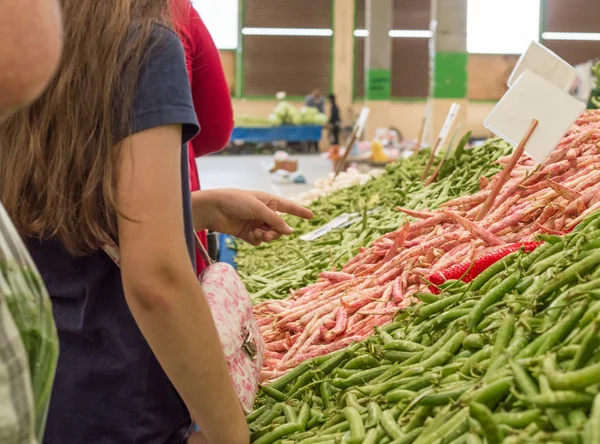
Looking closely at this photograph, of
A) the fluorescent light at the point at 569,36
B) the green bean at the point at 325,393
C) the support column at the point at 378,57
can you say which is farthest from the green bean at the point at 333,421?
the fluorescent light at the point at 569,36

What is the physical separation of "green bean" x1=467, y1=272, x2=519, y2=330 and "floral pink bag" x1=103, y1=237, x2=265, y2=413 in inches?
19.8

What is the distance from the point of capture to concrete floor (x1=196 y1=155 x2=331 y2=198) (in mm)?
8719

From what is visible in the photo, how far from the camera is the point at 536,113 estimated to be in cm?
266

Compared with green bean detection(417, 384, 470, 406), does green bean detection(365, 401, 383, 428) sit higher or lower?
lower

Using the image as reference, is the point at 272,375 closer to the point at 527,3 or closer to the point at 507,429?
the point at 507,429

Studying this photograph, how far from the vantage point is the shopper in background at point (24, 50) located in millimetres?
837

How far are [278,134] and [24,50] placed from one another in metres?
17.3

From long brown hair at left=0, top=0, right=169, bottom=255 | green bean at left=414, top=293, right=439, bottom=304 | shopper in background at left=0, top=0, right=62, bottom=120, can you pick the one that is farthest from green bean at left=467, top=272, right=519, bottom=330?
shopper in background at left=0, top=0, right=62, bottom=120

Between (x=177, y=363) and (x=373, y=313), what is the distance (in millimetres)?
1026

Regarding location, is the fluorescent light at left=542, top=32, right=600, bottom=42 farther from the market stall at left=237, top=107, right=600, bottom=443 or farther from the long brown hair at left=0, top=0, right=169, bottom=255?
A: the long brown hair at left=0, top=0, right=169, bottom=255

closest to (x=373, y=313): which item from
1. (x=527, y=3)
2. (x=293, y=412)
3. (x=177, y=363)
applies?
(x=293, y=412)

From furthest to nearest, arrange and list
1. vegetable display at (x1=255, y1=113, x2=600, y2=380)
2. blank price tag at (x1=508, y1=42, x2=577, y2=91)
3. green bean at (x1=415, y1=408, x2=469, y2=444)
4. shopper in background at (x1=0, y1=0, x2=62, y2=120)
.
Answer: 1. blank price tag at (x1=508, y1=42, x2=577, y2=91)
2. vegetable display at (x1=255, y1=113, x2=600, y2=380)
3. green bean at (x1=415, y1=408, x2=469, y2=444)
4. shopper in background at (x1=0, y1=0, x2=62, y2=120)

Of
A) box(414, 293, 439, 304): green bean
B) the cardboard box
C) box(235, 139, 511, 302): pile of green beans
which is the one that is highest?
box(414, 293, 439, 304): green bean

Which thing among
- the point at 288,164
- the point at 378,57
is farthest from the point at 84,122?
the point at 378,57
